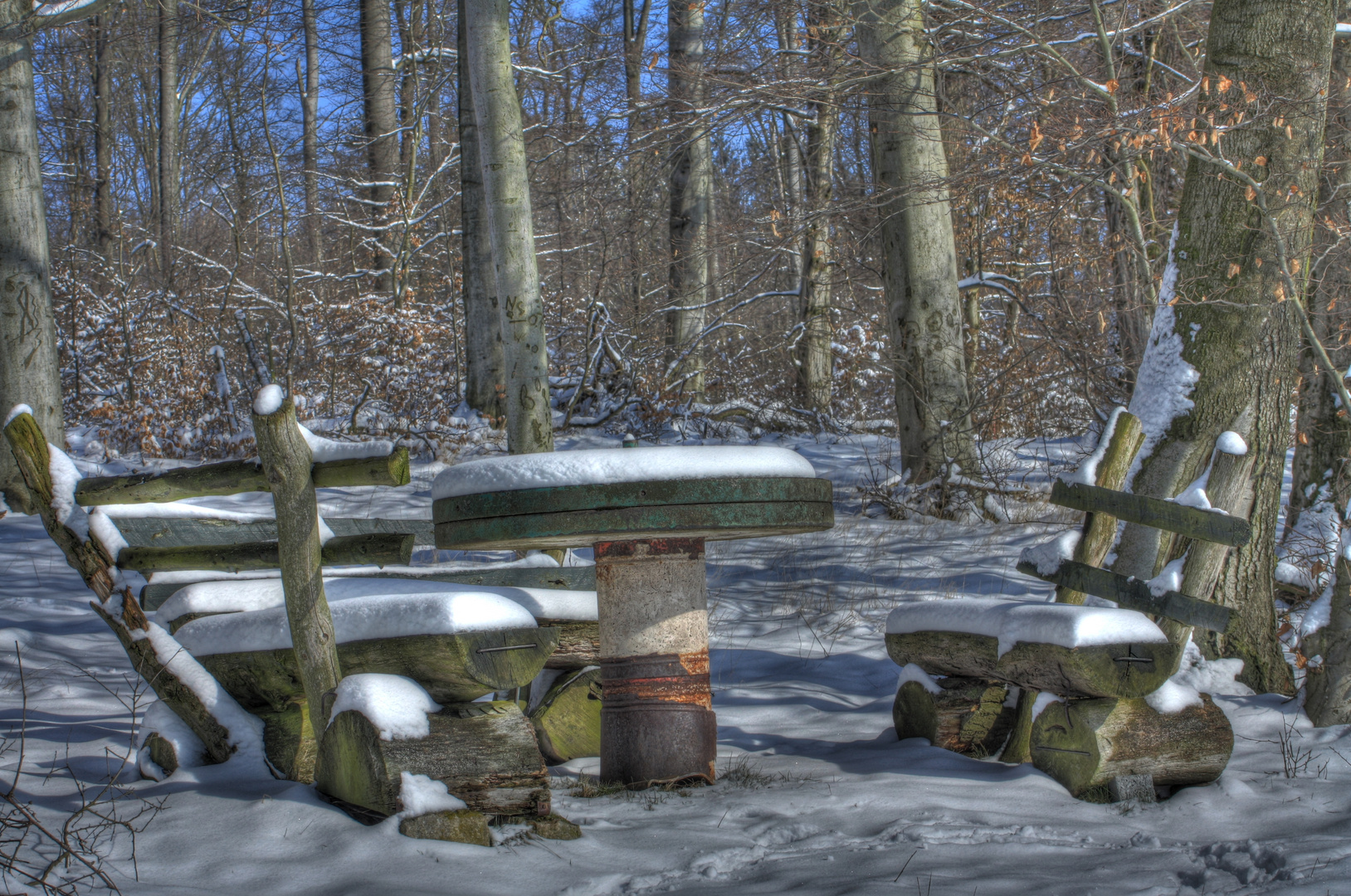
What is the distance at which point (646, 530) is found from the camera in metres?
3.12

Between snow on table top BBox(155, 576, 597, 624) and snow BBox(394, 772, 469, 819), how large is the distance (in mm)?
857

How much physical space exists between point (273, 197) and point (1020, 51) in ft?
49.5

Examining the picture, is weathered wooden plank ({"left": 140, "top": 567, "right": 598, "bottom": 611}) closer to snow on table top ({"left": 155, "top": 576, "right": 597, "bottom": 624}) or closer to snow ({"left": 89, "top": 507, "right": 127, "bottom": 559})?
snow on table top ({"left": 155, "top": 576, "right": 597, "bottom": 624})

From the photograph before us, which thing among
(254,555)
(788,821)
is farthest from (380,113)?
(788,821)

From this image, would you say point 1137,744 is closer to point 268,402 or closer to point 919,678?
point 919,678

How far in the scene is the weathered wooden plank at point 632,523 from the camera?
3.09m

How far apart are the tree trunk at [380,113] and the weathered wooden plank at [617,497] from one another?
11.4 m

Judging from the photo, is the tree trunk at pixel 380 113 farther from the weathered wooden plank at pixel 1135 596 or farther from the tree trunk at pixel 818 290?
the weathered wooden plank at pixel 1135 596

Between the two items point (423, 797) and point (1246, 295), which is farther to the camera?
point (1246, 295)

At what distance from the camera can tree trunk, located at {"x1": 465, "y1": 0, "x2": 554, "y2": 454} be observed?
6371mm

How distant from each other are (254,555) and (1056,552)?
2.77m

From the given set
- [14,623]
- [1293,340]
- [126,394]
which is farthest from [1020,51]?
[126,394]

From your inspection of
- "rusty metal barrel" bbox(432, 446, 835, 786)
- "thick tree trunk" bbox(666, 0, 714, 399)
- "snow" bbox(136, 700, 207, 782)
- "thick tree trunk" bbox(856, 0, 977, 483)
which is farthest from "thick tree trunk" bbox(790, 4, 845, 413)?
"snow" bbox(136, 700, 207, 782)

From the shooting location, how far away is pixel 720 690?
508 centimetres
